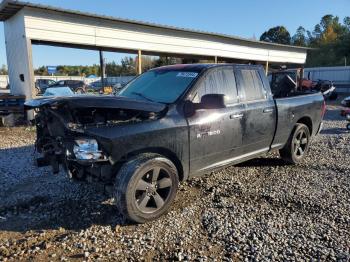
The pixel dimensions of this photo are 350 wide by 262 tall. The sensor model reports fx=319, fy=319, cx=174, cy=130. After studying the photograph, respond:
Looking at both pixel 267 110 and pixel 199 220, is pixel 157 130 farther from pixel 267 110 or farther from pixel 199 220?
pixel 267 110

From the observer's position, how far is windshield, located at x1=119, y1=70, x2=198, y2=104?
4430 millimetres

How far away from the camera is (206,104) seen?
4.10 m

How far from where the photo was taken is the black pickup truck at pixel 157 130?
3611 millimetres

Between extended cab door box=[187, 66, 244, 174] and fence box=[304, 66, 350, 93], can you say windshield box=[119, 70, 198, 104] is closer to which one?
extended cab door box=[187, 66, 244, 174]

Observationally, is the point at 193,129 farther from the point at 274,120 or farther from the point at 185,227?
the point at 274,120

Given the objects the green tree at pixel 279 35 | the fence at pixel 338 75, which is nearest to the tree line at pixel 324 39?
the green tree at pixel 279 35

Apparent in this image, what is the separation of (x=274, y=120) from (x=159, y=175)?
2.57m

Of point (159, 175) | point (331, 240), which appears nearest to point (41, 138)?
point (159, 175)

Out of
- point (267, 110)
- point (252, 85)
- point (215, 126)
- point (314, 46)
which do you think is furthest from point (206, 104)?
point (314, 46)

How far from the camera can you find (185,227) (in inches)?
146

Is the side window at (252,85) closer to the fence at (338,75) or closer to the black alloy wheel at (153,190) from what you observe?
the black alloy wheel at (153,190)

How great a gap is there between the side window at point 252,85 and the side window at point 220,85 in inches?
10.8

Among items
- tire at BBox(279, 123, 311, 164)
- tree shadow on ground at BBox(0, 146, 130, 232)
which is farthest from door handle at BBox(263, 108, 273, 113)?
tree shadow on ground at BBox(0, 146, 130, 232)

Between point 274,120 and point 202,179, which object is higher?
point 274,120
